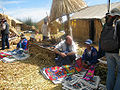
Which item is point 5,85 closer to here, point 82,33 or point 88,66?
point 88,66

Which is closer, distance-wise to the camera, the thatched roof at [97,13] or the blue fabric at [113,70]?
the blue fabric at [113,70]

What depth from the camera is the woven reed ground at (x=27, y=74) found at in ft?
11.6

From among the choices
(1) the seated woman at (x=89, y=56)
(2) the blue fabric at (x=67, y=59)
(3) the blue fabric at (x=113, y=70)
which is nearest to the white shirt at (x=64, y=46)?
(2) the blue fabric at (x=67, y=59)

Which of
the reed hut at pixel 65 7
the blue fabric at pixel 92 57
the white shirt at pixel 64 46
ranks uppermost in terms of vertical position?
the reed hut at pixel 65 7

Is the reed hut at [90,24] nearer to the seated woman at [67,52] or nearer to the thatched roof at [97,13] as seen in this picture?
the thatched roof at [97,13]

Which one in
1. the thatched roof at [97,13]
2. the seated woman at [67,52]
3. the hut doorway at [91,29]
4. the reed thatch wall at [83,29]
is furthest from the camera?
the hut doorway at [91,29]

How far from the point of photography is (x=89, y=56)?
3.91m

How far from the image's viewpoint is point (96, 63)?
380 centimetres

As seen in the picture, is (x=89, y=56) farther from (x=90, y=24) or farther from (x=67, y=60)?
(x=90, y=24)

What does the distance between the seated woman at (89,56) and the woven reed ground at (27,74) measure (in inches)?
12.4

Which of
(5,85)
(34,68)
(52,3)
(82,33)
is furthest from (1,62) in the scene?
(82,33)

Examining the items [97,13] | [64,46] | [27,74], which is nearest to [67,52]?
[64,46]

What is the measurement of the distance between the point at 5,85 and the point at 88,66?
261cm

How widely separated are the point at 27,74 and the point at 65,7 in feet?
10.3
